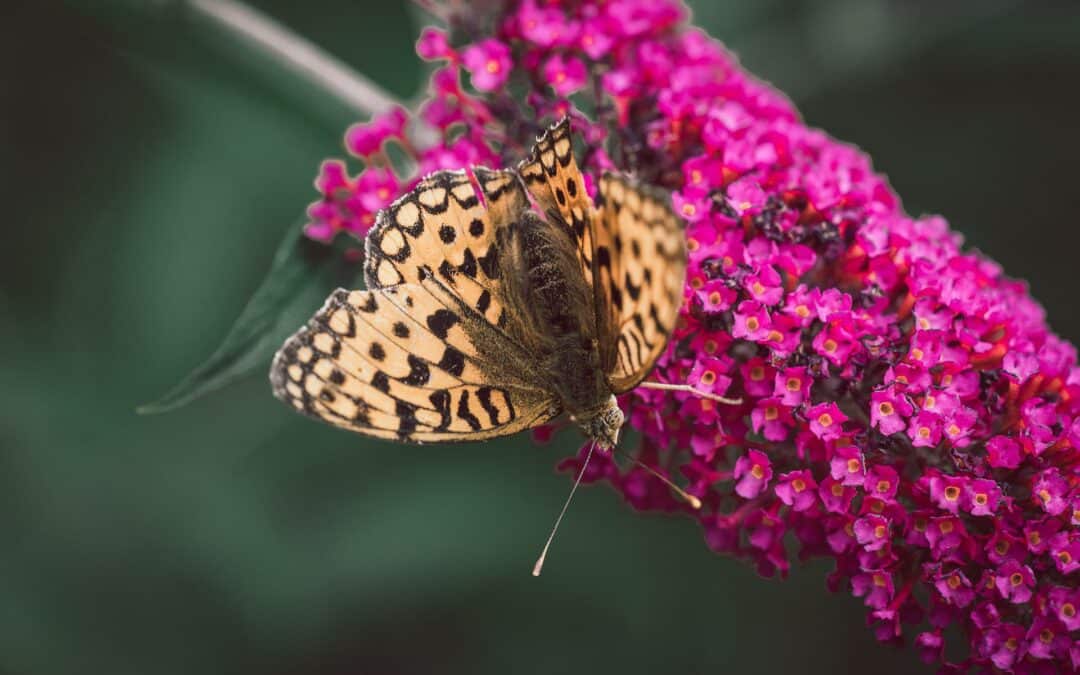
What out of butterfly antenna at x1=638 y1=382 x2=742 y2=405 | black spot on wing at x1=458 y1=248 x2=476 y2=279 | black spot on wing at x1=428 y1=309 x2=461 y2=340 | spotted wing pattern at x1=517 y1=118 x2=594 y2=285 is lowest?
black spot on wing at x1=428 y1=309 x2=461 y2=340

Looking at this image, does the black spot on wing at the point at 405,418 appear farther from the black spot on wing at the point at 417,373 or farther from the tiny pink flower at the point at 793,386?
the tiny pink flower at the point at 793,386

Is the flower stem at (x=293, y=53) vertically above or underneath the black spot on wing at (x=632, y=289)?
above

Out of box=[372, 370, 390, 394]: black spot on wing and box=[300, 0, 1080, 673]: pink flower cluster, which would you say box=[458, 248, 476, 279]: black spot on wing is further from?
box=[300, 0, 1080, 673]: pink flower cluster

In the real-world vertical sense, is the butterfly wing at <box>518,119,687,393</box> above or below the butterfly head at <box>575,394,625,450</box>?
above

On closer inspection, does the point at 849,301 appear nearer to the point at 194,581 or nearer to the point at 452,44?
the point at 452,44

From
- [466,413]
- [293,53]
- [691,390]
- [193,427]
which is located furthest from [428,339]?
[193,427]

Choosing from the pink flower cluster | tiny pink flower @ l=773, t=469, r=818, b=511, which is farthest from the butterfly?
tiny pink flower @ l=773, t=469, r=818, b=511

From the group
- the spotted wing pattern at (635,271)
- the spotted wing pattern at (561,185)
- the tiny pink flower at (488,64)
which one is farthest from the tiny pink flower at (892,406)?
the tiny pink flower at (488,64)

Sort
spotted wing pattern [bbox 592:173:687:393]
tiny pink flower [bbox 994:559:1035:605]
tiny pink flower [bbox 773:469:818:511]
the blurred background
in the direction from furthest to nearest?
the blurred background < tiny pink flower [bbox 773:469:818:511] < tiny pink flower [bbox 994:559:1035:605] < spotted wing pattern [bbox 592:173:687:393]
